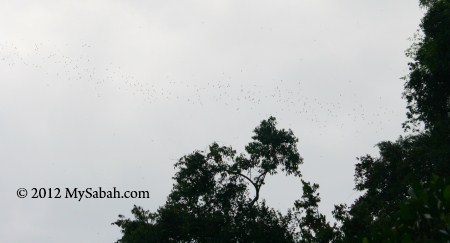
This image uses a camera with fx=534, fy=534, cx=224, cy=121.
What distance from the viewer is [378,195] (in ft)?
102

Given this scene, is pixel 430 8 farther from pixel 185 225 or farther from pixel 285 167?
pixel 185 225

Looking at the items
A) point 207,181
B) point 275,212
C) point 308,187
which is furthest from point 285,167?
point 308,187

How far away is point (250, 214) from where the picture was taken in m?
28.3

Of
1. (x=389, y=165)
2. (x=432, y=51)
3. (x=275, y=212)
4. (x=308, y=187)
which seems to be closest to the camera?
(x=308, y=187)

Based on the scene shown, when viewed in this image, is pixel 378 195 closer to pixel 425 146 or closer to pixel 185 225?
pixel 425 146

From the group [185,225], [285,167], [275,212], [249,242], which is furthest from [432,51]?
[185,225]

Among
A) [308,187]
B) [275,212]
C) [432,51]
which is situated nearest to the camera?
[308,187]

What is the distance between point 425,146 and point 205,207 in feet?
39.4

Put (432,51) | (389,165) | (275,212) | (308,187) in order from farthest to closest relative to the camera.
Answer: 1. (389,165)
2. (275,212)
3. (432,51)
4. (308,187)

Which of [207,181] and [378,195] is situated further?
[378,195]

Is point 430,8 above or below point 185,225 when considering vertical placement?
above

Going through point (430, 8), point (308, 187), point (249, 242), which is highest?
point (430, 8)

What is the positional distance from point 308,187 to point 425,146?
13.6 metres

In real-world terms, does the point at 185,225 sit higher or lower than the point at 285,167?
lower
